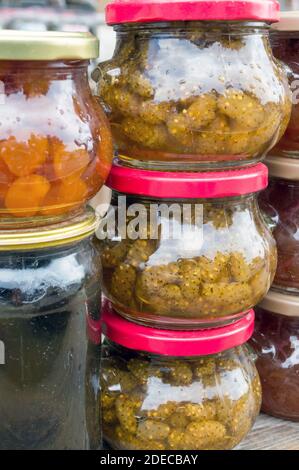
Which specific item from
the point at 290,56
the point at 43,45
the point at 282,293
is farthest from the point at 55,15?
the point at 43,45

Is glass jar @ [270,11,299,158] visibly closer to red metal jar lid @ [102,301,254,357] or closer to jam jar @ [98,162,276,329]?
jam jar @ [98,162,276,329]

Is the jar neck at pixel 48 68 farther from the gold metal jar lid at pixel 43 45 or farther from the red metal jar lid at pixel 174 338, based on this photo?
the red metal jar lid at pixel 174 338

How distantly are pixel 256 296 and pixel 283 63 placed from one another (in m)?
0.34

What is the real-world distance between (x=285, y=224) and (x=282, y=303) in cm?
12

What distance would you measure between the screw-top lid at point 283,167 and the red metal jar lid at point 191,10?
24 cm

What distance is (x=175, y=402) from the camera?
2.53 feet

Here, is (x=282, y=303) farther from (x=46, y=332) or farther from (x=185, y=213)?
(x=46, y=332)

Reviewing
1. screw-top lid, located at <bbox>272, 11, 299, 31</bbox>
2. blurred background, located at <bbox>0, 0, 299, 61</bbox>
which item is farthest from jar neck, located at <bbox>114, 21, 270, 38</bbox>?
blurred background, located at <bbox>0, 0, 299, 61</bbox>

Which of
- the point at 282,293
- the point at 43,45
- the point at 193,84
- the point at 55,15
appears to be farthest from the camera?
the point at 55,15

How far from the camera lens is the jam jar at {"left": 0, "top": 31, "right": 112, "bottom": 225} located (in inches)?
23.0

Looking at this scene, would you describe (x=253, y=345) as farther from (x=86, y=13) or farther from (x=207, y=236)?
(x=86, y=13)

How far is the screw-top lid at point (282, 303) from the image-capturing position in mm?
907

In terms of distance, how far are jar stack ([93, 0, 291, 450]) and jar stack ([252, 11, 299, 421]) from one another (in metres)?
0.10

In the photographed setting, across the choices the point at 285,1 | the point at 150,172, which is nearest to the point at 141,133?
the point at 150,172
